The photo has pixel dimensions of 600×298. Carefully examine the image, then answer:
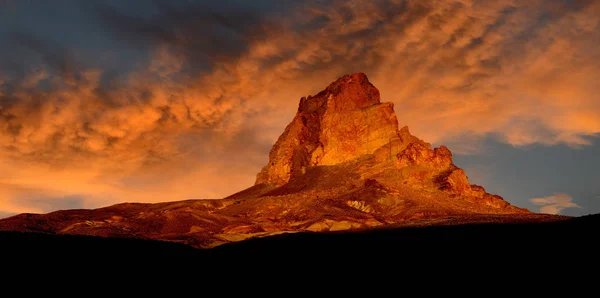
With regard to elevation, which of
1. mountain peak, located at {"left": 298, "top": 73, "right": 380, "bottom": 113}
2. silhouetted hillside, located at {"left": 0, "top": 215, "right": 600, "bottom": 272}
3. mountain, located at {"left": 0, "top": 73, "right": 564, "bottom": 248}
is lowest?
silhouetted hillside, located at {"left": 0, "top": 215, "right": 600, "bottom": 272}

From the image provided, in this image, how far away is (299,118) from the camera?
18900 cm

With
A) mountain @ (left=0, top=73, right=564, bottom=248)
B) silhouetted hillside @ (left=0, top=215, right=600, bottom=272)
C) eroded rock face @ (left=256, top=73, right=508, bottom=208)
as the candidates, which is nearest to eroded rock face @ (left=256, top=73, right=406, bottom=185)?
eroded rock face @ (left=256, top=73, right=508, bottom=208)

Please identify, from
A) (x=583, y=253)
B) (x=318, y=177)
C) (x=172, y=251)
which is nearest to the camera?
(x=583, y=253)

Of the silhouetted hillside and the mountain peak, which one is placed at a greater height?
the mountain peak

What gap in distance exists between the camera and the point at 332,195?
11912cm

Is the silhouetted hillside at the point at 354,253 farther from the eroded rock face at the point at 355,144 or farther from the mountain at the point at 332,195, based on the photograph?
the eroded rock face at the point at 355,144

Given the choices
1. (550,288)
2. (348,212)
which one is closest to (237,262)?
(550,288)

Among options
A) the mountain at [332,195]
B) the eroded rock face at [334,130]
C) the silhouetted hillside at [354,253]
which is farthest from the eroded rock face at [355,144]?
the silhouetted hillside at [354,253]

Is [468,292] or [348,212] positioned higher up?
[348,212]

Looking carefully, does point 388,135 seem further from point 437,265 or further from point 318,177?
point 437,265

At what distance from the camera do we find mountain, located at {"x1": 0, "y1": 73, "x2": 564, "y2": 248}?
3300 inches

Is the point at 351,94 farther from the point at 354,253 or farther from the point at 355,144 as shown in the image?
the point at 354,253

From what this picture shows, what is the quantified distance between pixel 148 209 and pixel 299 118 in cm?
7936

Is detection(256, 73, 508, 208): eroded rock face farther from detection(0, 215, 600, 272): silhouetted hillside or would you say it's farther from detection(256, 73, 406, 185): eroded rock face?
detection(0, 215, 600, 272): silhouetted hillside
